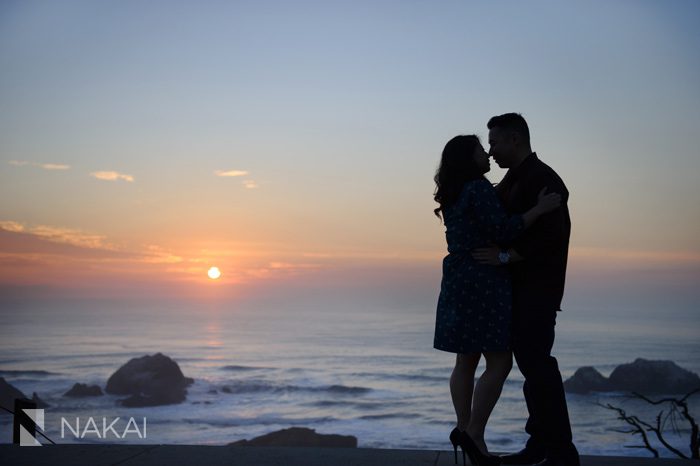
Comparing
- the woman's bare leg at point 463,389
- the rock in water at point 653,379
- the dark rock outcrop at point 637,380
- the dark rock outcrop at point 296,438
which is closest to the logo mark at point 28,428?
the woman's bare leg at point 463,389

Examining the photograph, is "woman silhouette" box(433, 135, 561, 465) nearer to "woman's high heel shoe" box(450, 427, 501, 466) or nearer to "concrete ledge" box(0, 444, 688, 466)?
"woman's high heel shoe" box(450, 427, 501, 466)

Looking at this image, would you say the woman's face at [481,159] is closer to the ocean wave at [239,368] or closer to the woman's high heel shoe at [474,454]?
the woman's high heel shoe at [474,454]

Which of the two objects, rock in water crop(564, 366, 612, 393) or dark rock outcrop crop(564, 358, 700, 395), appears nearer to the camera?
rock in water crop(564, 366, 612, 393)

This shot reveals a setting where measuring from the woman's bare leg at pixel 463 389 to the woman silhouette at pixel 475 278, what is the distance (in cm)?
1

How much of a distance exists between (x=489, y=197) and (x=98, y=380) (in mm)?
48610

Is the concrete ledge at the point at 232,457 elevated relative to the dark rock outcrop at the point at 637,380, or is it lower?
elevated

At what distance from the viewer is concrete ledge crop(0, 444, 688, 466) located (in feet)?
12.9

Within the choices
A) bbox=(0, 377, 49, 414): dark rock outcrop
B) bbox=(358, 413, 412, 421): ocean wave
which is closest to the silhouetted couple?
bbox=(358, 413, 412, 421): ocean wave

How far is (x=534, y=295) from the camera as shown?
347 centimetres

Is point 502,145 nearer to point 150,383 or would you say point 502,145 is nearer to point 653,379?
point 150,383

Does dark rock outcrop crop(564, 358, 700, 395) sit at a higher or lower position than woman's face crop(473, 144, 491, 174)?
lower

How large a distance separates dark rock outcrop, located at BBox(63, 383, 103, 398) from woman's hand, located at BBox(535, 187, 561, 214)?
140 ft

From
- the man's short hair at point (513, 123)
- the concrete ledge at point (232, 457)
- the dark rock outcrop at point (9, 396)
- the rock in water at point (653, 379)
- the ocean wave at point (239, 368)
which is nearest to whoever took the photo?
the man's short hair at point (513, 123)

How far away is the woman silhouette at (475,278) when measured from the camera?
343 centimetres
